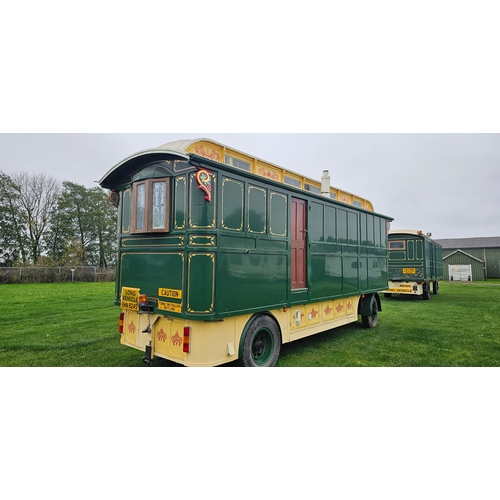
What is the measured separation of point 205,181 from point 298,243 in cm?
264

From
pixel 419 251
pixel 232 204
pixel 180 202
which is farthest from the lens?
pixel 419 251

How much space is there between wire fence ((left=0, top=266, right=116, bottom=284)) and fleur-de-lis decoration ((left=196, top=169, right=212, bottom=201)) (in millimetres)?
23977

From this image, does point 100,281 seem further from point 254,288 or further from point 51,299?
point 254,288

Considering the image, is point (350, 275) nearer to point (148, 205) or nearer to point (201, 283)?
point (201, 283)

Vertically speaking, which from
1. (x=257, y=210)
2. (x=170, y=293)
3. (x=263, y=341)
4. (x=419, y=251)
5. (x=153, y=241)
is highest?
(x=257, y=210)

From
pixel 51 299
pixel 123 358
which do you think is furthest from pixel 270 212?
pixel 51 299

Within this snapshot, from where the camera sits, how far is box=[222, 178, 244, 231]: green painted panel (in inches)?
176

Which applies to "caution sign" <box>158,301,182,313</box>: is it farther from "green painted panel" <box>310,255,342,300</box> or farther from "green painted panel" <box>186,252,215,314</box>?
"green painted panel" <box>310,255,342,300</box>

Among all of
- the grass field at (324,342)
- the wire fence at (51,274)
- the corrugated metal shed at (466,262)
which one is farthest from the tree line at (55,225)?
the corrugated metal shed at (466,262)

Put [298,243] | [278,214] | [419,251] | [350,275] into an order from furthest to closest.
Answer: [419,251]
[350,275]
[298,243]
[278,214]

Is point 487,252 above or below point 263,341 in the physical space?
above

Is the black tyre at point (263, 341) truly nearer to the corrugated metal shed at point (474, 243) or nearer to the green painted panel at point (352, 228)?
the green painted panel at point (352, 228)

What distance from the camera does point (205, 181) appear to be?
422cm

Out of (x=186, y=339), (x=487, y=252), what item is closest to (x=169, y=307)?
(x=186, y=339)
